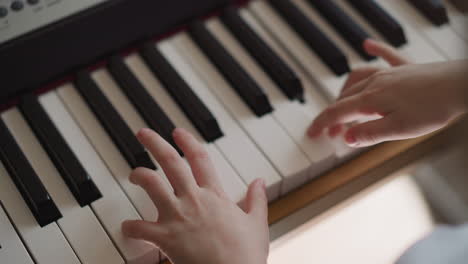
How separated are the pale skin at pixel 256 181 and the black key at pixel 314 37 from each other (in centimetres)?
6

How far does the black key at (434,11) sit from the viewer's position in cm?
133

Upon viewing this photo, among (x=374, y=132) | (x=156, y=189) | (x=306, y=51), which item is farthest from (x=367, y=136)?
(x=156, y=189)

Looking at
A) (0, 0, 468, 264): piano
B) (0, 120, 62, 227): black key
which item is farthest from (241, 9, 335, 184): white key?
(0, 120, 62, 227): black key

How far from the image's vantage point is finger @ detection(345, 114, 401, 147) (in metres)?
1.10

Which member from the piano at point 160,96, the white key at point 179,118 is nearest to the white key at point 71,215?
the piano at point 160,96

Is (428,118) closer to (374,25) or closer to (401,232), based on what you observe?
(374,25)

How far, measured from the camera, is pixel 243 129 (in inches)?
46.4

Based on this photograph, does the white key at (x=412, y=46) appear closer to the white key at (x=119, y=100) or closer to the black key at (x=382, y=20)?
the black key at (x=382, y=20)

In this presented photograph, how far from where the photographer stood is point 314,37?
1.30 metres

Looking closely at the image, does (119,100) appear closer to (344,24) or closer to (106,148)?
(106,148)

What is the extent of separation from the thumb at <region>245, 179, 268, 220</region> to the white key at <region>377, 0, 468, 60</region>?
0.51m

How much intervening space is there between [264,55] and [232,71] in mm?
78

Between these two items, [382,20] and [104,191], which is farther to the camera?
[382,20]

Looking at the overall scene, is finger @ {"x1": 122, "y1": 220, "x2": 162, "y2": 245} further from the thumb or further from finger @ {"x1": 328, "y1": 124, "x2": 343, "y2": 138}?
finger @ {"x1": 328, "y1": 124, "x2": 343, "y2": 138}
